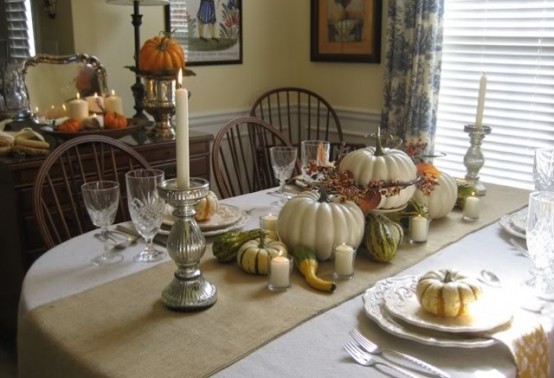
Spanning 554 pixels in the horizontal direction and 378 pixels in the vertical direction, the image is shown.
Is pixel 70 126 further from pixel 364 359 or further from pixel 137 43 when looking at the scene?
pixel 364 359

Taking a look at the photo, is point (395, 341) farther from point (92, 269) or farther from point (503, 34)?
point (503, 34)

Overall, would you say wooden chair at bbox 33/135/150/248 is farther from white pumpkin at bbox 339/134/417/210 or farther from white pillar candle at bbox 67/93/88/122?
white pumpkin at bbox 339/134/417/210

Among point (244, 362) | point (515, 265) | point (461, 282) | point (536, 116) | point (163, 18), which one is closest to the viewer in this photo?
point (244, 362)

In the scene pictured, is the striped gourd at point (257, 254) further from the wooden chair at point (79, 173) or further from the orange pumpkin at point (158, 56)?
the orange pumpkin at point (158, 56)

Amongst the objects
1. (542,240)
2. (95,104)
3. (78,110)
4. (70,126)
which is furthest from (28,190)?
(542,240)

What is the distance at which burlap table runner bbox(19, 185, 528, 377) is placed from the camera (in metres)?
0.94

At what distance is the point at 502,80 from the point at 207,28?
1602 mm

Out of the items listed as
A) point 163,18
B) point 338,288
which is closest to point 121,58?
point 163,18

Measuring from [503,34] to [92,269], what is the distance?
2.38m

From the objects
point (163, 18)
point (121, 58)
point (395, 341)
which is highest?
point (163, 18)

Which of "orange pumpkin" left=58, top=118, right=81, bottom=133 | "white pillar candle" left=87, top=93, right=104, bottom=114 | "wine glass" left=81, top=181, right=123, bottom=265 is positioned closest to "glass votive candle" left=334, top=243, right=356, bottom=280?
"wine glass" left=81, top=181, right=123, bottom=265

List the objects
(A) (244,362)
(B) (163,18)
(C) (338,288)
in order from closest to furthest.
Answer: (A) (244,362), (C) (338,288), (B) (163,18)

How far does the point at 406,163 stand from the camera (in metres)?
1.46

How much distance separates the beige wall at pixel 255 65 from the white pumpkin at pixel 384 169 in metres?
1.76
